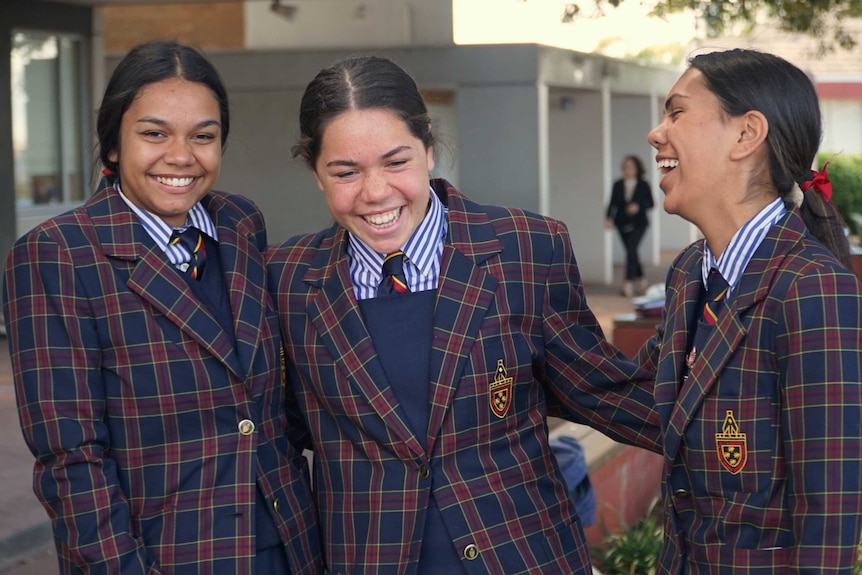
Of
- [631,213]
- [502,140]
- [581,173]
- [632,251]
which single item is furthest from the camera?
[581,173]

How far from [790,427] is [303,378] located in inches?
43.4

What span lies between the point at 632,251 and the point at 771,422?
1458 cm

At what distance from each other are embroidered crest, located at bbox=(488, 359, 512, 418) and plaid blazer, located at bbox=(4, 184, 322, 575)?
508 millimetres

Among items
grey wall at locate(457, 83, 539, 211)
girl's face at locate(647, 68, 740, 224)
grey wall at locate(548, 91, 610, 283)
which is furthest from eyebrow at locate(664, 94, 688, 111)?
grey wall at locate(548, 91, 610, 283)

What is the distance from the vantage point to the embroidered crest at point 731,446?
2.31 metres

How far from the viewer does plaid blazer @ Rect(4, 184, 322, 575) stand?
2449mm

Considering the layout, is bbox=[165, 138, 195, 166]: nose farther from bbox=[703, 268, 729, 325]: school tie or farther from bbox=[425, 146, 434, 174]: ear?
bbox=[703, 268, 729, 325]: school tie

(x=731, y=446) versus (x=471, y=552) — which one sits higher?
(x=731, y=446)

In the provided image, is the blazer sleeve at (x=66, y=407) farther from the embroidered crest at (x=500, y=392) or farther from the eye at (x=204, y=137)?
the embroidered crest at (x=500, y=392)

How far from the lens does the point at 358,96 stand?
2.63 metres

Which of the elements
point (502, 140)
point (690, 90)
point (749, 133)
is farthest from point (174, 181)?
point (502, 140)

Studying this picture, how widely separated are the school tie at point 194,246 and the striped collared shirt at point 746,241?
119cm

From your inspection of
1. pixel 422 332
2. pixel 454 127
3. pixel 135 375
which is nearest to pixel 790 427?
pixel 422 332

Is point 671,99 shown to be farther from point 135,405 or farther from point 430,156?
point 135,405
